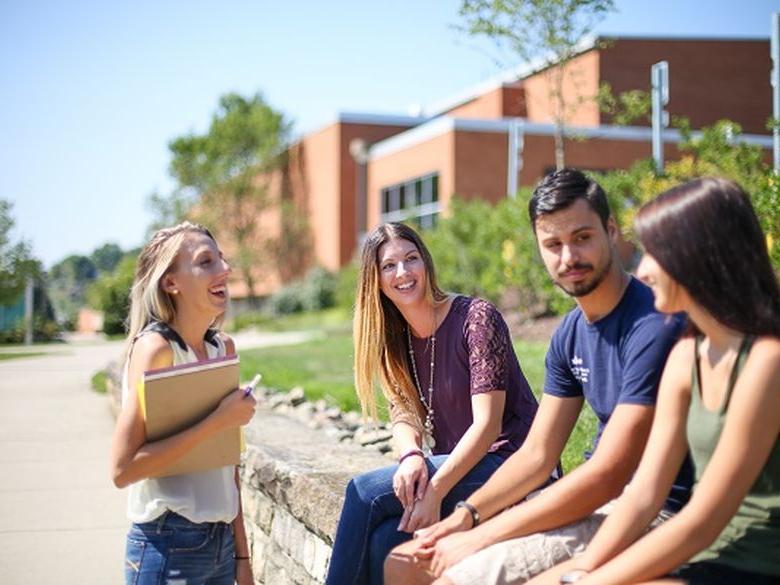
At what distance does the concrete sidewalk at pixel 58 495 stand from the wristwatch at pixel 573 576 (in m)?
3.45

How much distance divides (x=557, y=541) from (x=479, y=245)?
1727 centimetres

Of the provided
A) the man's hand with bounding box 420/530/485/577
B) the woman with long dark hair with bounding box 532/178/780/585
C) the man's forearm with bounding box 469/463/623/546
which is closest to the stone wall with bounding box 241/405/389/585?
the man's hand with bounding box 420/530/485/577

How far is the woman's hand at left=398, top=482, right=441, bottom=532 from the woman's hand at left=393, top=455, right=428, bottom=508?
0.05ft

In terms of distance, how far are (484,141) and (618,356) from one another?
88.2ft

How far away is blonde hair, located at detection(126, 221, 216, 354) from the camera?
309 centimetres

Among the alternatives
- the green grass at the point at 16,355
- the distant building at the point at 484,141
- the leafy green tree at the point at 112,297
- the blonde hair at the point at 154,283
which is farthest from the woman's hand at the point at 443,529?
the leafy green tree at the point at 112,297

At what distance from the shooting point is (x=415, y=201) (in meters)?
31.3

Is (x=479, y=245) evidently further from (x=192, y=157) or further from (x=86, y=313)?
(x=86, y=313)

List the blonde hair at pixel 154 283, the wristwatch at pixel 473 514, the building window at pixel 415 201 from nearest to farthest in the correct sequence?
the wristwatch at pixel 473 514
the blonde hair at pixel 154 283
the building window at pixel 415 201

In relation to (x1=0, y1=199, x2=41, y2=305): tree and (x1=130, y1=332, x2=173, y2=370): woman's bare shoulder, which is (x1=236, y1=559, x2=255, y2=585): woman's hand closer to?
(x1=130, y1=332, x2=173, y2=370): woman's bare shoulder

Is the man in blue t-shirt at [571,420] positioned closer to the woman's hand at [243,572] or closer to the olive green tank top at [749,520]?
the olive green tank top at [749,520]

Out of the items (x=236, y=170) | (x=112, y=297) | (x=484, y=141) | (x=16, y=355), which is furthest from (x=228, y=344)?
(x=236, y=170)

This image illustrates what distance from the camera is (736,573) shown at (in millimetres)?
2148

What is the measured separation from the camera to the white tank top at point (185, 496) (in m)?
2.92
